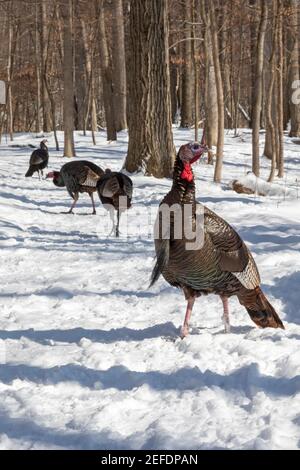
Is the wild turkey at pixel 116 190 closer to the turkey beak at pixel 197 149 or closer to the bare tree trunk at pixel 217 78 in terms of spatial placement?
the turkey beak at pixel 197 149

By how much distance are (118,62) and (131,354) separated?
20.9m

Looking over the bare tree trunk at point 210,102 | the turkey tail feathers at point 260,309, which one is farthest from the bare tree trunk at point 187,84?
the turkey tail feathers at point 260,309

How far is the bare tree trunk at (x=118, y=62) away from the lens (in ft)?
76.6

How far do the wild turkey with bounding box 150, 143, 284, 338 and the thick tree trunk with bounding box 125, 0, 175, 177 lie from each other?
8.38 meters

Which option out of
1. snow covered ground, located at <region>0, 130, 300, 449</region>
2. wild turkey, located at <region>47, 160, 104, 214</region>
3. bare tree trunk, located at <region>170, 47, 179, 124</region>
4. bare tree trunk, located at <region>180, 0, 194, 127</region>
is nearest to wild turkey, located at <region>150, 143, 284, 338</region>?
snow covered ground, located at <region>0, 130, 300, 449</region>

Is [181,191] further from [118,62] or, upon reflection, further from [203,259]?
[118,62]

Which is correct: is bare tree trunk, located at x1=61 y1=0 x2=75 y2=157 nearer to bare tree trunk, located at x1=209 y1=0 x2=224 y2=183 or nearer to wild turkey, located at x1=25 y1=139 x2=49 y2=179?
wild turkey, located at x1=25 y1=139 x2=49 y2=179

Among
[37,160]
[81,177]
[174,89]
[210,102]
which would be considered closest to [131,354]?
[81,177]

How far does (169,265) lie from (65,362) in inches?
38.3

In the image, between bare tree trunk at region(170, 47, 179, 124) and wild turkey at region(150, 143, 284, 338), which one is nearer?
wild turkey at region(150, 143, 284, 338)

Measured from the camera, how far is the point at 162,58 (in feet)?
40.8

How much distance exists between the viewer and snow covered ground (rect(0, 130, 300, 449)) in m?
3.07

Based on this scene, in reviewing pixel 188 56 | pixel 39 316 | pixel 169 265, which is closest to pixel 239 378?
pixel 169 265
